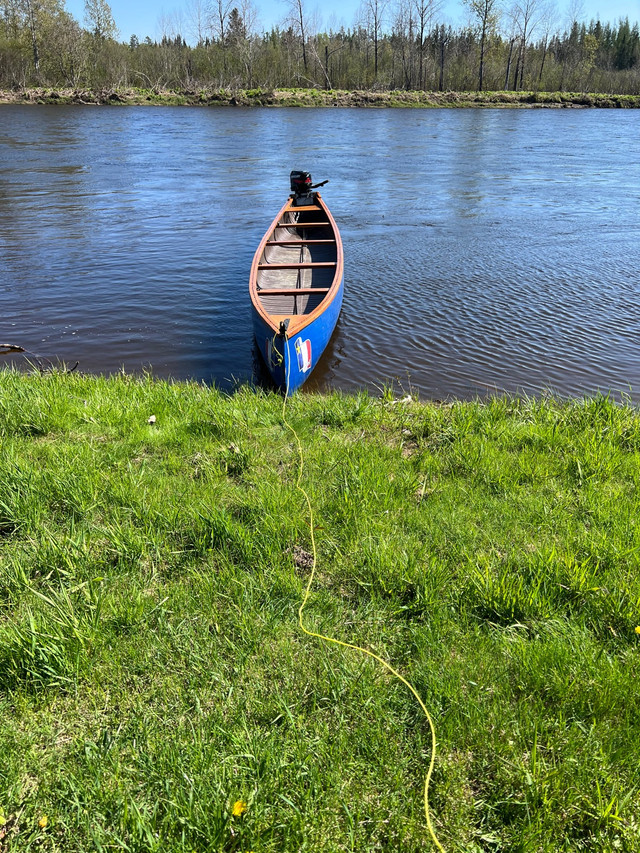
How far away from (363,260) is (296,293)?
4815mm

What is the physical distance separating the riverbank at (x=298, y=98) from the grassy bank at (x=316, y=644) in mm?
55944

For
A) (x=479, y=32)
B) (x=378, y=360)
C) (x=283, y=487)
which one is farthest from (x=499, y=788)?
(x=479, y=32)

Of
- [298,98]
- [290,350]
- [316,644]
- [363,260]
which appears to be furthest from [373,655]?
[298,98]

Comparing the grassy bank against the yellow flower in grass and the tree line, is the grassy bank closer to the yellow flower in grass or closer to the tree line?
the yellow flower in grass

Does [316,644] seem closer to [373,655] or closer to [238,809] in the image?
[373,655]

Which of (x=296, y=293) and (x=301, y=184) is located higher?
(x=301, y=184)

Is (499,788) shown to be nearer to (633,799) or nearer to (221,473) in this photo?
(633,799)

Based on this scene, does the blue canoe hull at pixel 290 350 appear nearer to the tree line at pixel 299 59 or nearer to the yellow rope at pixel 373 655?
the yellow rope at pixel 373 655

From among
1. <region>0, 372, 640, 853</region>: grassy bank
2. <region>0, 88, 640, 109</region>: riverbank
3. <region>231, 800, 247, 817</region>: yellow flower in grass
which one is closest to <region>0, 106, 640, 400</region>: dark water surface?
<region>0, 372, 640, 853</region>: grassy bank

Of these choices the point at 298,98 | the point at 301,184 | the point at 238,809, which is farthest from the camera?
the point at 298,98

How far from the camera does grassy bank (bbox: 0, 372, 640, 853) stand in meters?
2.05

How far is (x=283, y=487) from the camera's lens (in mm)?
3842

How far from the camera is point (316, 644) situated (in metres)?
2.73

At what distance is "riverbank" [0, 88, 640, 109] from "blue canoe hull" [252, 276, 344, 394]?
5243cm
